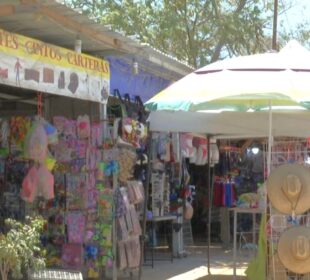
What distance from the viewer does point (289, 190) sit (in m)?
6.43

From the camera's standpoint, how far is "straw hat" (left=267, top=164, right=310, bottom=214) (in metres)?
6.46

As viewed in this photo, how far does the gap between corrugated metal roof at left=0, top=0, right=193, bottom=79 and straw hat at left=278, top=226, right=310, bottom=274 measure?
118 inches

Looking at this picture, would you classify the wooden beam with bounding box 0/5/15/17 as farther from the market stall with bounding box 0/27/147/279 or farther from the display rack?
the display rack

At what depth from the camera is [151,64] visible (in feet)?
31.5

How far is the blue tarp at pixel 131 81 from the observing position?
8.96 meters

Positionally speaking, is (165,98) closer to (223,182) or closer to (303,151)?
(303,151)

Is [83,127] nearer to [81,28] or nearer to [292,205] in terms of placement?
[81,28]

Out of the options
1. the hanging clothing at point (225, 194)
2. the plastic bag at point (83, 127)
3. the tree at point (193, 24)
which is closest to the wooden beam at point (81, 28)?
the plastic bag at point (83, 127)

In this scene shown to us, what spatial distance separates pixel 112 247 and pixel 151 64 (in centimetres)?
284

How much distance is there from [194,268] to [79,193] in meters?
2.92

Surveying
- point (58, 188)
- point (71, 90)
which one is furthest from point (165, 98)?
point (58, 188)

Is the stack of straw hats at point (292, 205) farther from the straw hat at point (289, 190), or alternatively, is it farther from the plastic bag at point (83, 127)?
the plastic bag at point (83, 127)

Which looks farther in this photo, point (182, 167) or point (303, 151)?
point (182, 167)

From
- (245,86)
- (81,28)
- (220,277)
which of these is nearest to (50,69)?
(81,28)
